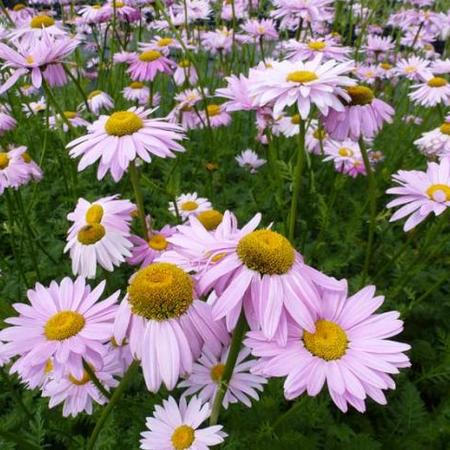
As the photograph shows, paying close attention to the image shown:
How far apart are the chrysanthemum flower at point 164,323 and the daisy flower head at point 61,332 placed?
168 millimetres

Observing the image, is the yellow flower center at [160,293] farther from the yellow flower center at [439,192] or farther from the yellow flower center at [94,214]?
the yellow flower center at [439,192]

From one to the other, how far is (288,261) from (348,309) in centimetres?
20

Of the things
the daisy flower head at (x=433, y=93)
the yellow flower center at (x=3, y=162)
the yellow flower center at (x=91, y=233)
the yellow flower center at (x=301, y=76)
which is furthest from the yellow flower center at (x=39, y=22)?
the daisy flower head at (x=433, y=93)

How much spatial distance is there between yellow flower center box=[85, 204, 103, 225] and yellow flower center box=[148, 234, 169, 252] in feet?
0.59

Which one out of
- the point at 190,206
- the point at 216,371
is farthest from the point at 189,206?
the point at 216,371

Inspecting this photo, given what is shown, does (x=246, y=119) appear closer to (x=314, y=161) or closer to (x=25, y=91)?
(x=314, y=161)

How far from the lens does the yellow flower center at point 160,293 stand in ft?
2.84

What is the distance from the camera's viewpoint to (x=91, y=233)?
4.90 ft

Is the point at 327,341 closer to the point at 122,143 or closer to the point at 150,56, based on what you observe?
the point at 122,143

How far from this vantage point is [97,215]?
1553mm

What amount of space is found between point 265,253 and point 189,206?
146cm

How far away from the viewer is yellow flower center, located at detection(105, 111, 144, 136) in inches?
59.2

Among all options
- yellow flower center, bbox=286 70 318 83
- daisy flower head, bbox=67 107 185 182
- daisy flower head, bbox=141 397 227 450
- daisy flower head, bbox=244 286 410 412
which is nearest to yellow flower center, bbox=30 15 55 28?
daisy flower head, bbox=67 107 185 182

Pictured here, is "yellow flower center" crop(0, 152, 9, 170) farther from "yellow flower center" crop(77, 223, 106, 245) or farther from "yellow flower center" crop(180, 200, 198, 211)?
"yellow flower center" crop(180, 200, 198, 211)
